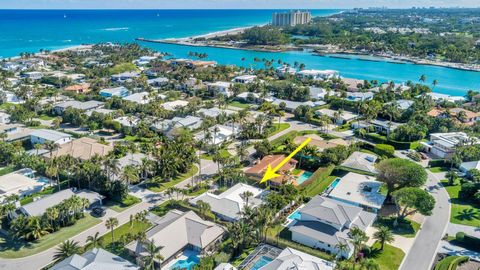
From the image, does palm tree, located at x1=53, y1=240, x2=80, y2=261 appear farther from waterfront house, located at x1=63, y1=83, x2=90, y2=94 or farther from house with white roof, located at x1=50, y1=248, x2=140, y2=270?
waterfront house, located at x1=63, y1=83, x2=90, y2=94

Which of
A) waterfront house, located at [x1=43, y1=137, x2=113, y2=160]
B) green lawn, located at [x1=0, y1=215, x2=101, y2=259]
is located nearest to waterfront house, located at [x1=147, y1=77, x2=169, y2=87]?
waterfront house, located at [x1=43, y1=137, x2=113, y2=160]

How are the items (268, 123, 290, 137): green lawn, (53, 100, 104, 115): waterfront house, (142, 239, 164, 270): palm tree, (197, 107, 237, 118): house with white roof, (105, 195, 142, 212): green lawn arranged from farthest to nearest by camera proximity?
(53, 100, 104, 115): waterfront house < (197, 107, 237, 118): house with white roof < (268, 123, 290, 137): green lawn < (105, 195, 142, 212): green lawn < (142, 239, 164, 270): palm tree

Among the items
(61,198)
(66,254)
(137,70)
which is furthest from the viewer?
(137,70)

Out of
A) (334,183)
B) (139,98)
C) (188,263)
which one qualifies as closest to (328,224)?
(334,183)

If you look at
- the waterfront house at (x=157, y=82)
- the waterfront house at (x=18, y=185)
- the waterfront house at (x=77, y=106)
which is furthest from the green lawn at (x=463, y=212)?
the waterfront house at (x=157, y=82)

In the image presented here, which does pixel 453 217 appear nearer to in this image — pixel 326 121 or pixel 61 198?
pixel 326 121

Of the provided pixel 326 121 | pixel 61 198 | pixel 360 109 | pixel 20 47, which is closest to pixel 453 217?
pixel 326 121
